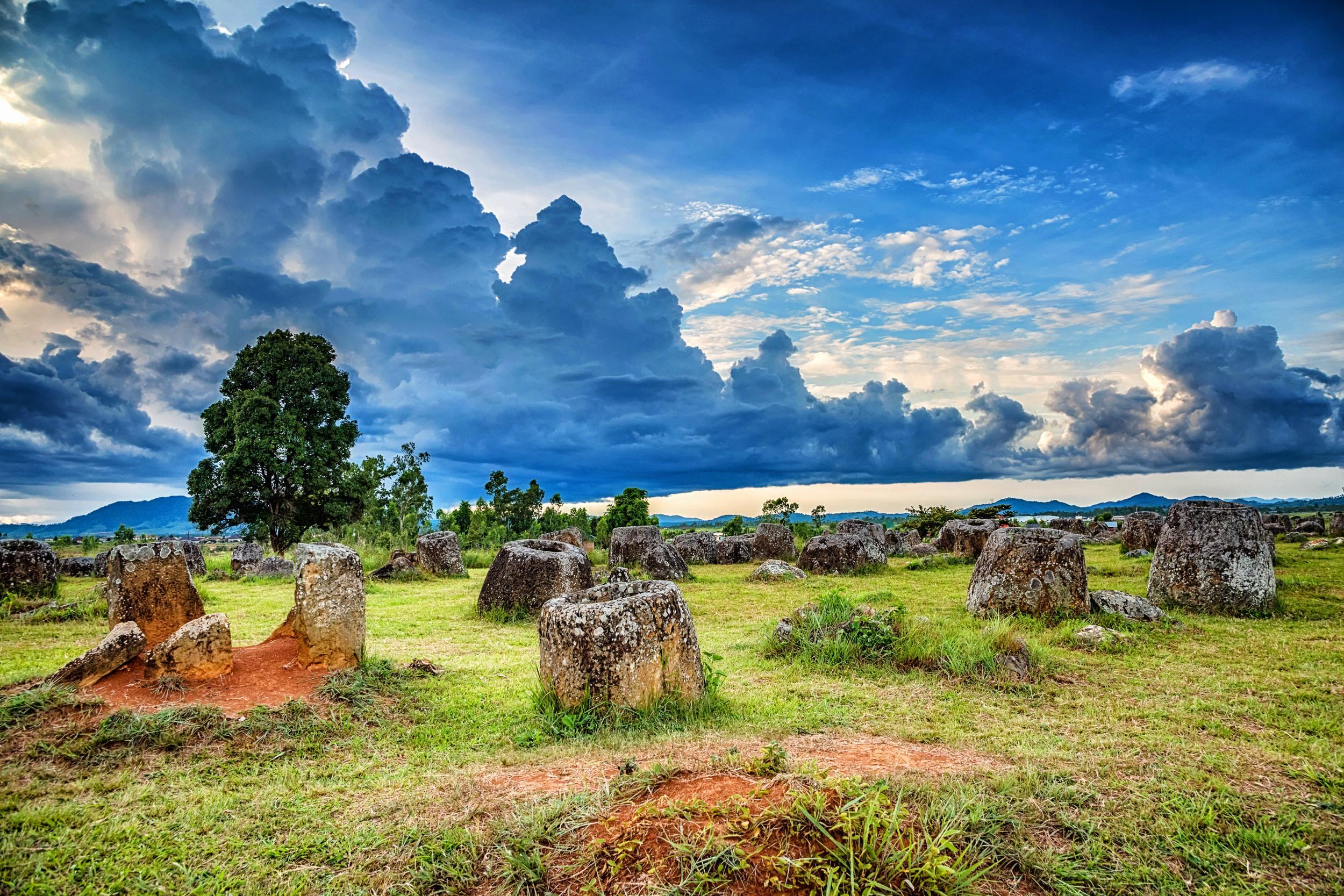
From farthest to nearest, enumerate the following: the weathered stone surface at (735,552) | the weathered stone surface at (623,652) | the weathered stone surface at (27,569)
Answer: the weathered stone surface at (735,552) → the weathered stone surface at (27,569) → the weathered stone surface at (623,652)

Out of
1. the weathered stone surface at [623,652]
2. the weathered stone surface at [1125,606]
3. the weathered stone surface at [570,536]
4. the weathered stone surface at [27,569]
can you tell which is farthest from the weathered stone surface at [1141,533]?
the weathered stone surface at [27,569]

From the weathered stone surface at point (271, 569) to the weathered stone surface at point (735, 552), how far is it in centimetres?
1404

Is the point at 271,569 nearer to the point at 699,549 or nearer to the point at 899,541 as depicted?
the point at 699,549

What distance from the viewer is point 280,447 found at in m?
28.4

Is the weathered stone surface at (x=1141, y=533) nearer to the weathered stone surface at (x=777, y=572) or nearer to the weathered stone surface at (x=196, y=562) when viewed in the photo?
the weathered stone surface at (x=777, y=572)

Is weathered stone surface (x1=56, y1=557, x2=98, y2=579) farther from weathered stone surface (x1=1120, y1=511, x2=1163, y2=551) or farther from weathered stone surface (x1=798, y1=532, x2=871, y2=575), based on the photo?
weathered stone surface (x1=1120, y1=511, x2=1163, y2=551)

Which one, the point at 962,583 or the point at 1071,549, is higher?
the point at 1071,549

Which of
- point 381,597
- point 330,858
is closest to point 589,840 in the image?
point 330,858

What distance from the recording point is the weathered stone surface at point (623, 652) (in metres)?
6.31

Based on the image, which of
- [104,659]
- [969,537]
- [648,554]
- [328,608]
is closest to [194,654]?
[104,659]

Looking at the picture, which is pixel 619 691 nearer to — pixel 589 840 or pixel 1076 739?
pixel 589 840

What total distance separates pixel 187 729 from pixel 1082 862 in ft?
22.4

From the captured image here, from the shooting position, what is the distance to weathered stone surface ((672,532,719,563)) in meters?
24.5

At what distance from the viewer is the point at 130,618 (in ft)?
32.3
